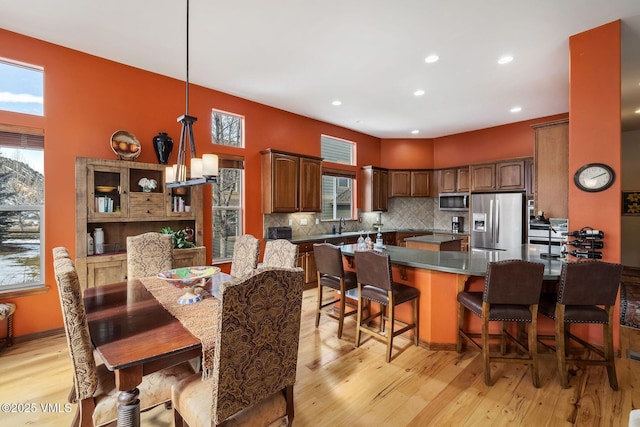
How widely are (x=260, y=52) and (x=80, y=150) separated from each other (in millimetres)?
2346

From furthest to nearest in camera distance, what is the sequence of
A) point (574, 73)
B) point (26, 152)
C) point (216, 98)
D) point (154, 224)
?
point (216, 98), point (154, 224), point (26, 152), point (574, 73)

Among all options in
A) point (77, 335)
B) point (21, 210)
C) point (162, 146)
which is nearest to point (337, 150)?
point (162, 146)

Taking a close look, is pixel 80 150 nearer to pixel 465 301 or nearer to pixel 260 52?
pixel 260 52

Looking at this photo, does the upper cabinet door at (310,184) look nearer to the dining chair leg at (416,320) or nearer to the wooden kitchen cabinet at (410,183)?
the wooden kitchen cabinet at (410,183)

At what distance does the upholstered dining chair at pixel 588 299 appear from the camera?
223 cm

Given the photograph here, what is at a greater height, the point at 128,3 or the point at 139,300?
the point at 128,3

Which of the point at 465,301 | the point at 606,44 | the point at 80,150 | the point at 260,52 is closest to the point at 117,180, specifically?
the point at 80,150

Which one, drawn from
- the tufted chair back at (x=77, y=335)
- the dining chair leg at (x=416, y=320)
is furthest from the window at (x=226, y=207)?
the tufted chair back at (x=77, y=335)

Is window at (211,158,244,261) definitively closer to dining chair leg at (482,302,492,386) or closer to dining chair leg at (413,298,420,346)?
dining chair leg at (413,298,420,346)

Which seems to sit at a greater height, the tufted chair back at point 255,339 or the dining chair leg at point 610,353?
the tufted chair back at point 255,339

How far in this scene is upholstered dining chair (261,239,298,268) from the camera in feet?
8.79

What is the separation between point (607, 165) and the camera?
270cm

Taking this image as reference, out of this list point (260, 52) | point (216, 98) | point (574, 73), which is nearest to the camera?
point (574, 73)

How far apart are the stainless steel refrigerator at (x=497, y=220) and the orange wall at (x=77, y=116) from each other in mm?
4996
